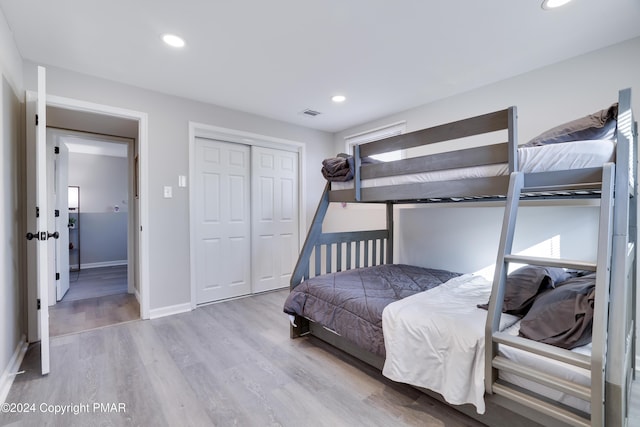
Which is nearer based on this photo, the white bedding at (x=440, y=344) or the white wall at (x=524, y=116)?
the white bedding at (x=440, y=344)

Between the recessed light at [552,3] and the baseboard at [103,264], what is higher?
the recessed light at [552,3]

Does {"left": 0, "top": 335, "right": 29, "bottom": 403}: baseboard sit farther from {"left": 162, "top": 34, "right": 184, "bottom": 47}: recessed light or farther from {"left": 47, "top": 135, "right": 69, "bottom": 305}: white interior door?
{"left": 162, "top": 34, "right": 184, "bottom": 47}: recessed light

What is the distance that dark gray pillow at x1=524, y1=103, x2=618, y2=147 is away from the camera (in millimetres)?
1386

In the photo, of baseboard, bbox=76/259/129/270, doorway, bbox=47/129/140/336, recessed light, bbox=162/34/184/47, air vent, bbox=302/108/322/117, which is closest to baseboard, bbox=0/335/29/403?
doorway, bbox=47/129/140/336

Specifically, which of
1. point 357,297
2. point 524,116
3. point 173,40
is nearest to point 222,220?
point 173,40

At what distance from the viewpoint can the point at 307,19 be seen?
1.86 metres

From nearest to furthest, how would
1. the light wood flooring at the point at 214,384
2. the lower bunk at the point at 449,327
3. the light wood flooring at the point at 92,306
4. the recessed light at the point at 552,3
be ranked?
the lower bunk at the point at 449,327 → the light wood flooring at the point at 214,384 → the recessed light at the point at 552,3 → the light wood flooring at the point at 92,306

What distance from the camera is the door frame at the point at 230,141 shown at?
3178 millimetres

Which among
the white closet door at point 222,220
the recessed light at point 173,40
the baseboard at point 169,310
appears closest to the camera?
the recessed light at point 173,40

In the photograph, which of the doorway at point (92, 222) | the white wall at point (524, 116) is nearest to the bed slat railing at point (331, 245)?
the white wall at point (524, 116)

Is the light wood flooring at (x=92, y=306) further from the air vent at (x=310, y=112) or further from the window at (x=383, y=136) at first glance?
the window at (x=383, y=136)

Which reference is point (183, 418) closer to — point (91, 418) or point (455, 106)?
point (91, 418)

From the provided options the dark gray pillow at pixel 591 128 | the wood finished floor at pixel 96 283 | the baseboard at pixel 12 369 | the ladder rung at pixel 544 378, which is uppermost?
the dark gray pillow at pixel 591 128

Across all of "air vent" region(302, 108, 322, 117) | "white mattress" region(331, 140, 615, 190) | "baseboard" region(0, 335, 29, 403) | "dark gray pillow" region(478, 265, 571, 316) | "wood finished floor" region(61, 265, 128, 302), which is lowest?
"wood finished floor" region(61, 265, 128, 302)
